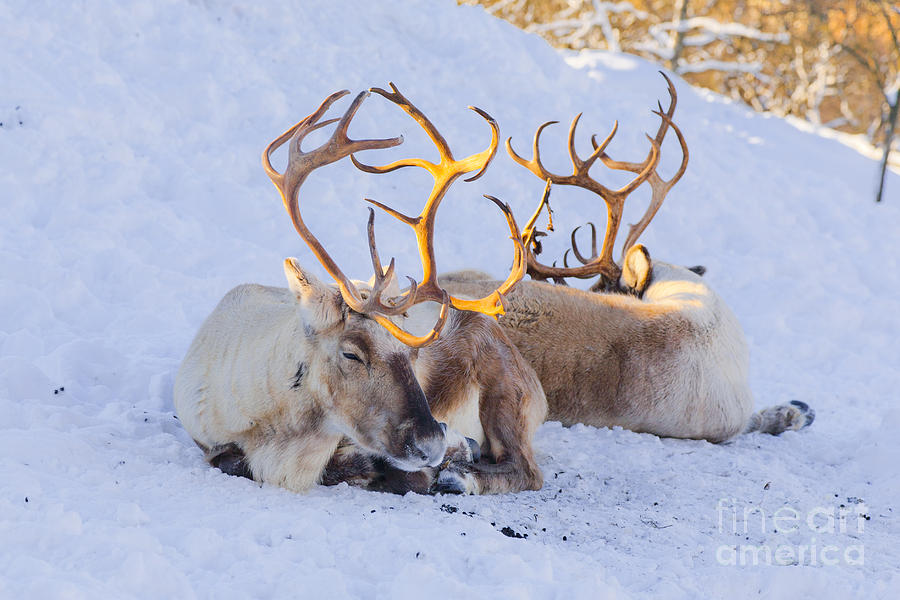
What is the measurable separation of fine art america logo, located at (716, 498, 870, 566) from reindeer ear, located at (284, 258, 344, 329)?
1795mm

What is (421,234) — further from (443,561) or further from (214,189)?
(214,189)

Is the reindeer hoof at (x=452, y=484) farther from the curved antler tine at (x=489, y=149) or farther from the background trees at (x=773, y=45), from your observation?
the background trees at (x=773, y=45)

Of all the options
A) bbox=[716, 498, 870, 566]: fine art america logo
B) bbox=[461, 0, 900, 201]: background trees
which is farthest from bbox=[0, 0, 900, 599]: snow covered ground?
bbox=[461, 0, 900, 201]: background trees

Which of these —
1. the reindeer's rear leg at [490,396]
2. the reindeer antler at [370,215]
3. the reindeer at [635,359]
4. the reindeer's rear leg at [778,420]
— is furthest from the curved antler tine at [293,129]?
the reindeer's rear leg at [778,420]

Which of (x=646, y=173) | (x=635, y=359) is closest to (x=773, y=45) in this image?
(x=646, y=173)

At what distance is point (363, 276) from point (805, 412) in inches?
133

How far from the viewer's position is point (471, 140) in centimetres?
959

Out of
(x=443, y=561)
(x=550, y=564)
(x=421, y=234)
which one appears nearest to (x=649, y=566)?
(x=550, y=564)

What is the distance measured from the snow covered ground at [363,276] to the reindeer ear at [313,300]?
750mm

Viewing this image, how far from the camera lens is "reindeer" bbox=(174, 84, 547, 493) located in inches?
148

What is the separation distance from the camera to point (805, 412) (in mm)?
6234

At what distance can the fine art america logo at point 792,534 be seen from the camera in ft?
11.8

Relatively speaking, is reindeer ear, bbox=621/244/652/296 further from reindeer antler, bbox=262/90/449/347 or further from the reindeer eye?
the reindeer eye

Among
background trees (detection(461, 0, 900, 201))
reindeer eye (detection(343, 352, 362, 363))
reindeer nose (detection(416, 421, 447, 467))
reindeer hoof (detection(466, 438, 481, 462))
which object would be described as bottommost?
reindeer hoof (detection(466, 438, 481, 462))
